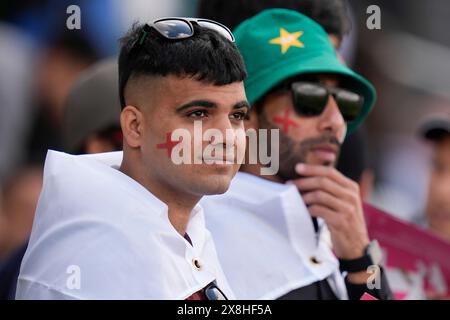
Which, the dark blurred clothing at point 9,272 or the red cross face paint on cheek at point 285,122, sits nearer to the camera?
the red cross face paint on cheek at point 285,122

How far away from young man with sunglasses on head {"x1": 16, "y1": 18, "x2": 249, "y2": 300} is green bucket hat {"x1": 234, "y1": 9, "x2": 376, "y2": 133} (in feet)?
1.96

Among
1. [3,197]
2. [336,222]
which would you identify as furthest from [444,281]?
[3,197]

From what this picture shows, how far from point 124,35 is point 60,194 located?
1.31ft

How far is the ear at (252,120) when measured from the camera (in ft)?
8.91

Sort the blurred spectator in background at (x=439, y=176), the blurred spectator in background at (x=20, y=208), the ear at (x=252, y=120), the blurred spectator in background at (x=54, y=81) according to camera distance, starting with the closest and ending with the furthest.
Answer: the ear at (x=252, y=120) → the blurred spectator in background at (x=20, y=208) → the blurred spectator in background at (x=54, y=81) → the blurred spectator in background at (x=439, y=176)

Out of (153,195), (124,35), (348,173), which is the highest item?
(124,35)

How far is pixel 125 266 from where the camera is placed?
79.0 inches

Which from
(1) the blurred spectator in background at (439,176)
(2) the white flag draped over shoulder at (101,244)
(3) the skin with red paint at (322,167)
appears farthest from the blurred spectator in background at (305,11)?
(1) the blurred spectator in background at (439,176)

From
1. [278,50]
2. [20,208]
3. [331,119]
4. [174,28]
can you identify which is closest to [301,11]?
[278,50]

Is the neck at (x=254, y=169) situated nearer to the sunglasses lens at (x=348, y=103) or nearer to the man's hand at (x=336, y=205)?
the man's hand at (x=336, y=205)

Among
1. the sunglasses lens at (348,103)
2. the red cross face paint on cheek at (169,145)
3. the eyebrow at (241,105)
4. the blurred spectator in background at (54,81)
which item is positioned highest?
the eyebrow at (241,105)

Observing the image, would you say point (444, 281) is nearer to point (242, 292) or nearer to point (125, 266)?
point (242, 292)

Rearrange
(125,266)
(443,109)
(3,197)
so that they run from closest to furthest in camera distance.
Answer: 1. (125,266)
2. (3,197)
3. (443,109)

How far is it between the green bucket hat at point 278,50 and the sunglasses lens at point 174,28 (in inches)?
25.5
